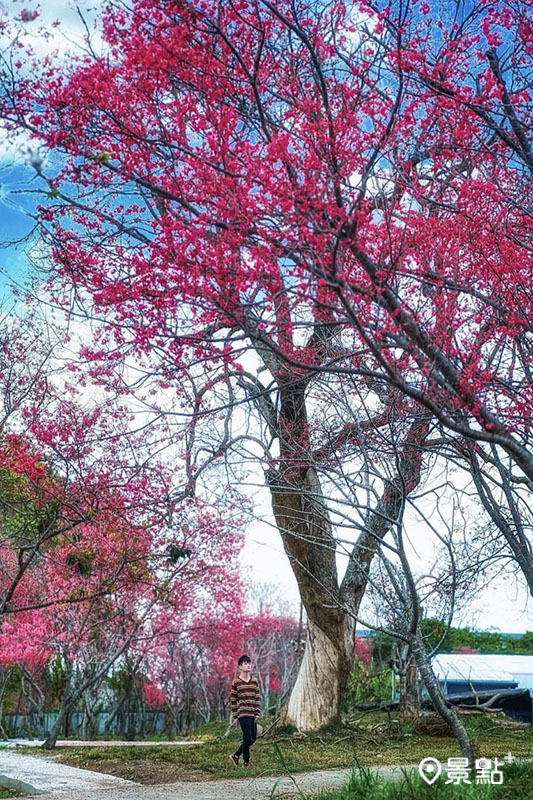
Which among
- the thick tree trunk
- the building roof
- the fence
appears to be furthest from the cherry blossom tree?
the fence

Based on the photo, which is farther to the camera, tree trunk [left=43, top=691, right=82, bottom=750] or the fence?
the fence

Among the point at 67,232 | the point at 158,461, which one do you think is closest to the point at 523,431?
the point at 67,232

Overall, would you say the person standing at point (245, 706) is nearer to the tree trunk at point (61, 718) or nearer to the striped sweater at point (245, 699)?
the striped sweater at point (245, 699)

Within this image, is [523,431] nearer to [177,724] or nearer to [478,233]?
[478,233]

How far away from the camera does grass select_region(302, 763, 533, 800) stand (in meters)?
4.82

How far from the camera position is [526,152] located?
5582 mm

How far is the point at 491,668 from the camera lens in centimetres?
2473

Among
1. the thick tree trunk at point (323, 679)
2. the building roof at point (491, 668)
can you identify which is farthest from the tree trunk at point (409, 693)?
the building roof at point (491, 668)

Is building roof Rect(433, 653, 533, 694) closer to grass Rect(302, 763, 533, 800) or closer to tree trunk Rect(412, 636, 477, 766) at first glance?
tree trunk Rect(412, 636, 477, 766)

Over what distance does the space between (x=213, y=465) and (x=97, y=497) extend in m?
1.34

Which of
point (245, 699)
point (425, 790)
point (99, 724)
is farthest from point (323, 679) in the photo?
point (99, 724)

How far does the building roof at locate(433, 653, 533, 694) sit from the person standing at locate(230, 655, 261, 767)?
12.8 meters

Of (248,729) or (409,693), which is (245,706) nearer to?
(248,729)

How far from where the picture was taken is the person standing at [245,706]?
32.3ft
